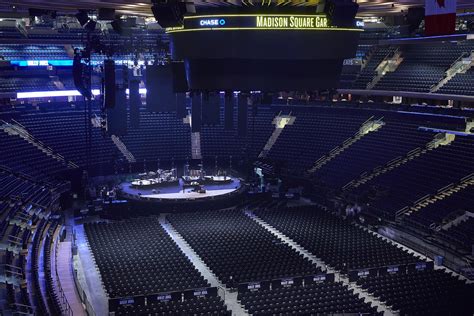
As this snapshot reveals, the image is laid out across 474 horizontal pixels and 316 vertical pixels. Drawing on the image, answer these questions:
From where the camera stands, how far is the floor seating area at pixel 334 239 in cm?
2609

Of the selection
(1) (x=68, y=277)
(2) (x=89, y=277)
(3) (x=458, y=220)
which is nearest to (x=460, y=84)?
(3) (x=458, y=220)

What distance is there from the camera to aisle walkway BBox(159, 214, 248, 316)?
21911 mm

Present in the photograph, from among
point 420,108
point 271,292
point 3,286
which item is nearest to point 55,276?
point 3,286

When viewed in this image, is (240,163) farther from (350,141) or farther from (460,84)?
(460,84)

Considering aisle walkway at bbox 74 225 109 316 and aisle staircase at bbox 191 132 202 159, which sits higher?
aisle staircase at bbox 191 132 202 159

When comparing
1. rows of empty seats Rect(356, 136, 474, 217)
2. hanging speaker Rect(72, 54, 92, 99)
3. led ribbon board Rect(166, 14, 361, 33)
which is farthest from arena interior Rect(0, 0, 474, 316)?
hanging speaker Rect(72, 54, 92, 99)

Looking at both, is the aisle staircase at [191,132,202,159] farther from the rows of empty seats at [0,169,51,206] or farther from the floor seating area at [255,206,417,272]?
the rows of empty seats at [0,169,51,206]

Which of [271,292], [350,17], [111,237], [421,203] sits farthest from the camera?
[421,203]

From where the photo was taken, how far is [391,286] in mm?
22906

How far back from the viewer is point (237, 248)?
27.6m

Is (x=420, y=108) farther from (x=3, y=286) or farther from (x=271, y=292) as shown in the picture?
(x=3, y=286)

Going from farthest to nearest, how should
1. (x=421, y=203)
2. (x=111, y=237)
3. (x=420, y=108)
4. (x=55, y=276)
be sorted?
(x=420, y=108), (x=421, y=203), (x=111, y=237), (x=55, y=276)

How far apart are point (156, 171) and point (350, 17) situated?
30.3 meters

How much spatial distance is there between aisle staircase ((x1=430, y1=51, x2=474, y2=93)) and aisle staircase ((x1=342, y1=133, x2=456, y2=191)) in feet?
14.1
